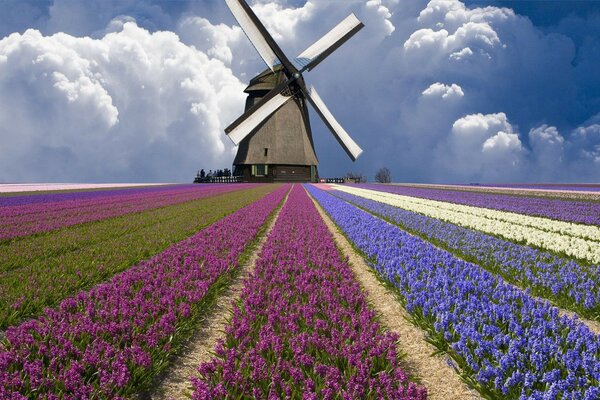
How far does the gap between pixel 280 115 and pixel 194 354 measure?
51928mm

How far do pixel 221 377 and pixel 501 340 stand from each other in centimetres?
311

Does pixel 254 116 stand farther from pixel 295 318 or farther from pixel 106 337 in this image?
pixel 106 337

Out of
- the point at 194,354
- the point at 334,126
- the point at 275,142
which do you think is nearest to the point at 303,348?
the point at 194,354

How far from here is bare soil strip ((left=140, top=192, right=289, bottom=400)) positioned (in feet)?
13.1

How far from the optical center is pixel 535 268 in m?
8.12

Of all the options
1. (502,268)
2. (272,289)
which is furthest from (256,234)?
(502,268)

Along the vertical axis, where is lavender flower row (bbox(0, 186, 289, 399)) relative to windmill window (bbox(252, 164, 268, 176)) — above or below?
below

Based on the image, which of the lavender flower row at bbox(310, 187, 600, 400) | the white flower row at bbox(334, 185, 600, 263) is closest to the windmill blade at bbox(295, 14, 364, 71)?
the white flower row at bbox(334, 185, 600, 263)

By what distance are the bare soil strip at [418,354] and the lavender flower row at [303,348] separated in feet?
1.45

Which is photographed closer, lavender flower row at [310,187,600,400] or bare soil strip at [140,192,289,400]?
lavender flower row at [310,187,600,400]

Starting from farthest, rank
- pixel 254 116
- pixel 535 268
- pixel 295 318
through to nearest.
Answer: pixel 254 116 < pixel 535 268 < pixel 295 318

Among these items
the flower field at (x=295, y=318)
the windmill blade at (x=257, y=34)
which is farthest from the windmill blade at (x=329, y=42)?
the flower field at (x=295, y=318)

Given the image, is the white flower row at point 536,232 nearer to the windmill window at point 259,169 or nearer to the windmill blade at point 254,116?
the windmill blade at point 254,116

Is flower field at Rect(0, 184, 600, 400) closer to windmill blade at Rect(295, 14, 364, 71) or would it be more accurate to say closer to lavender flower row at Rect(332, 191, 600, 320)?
lavender flower row at Rect(332, 191, 600, 320)
